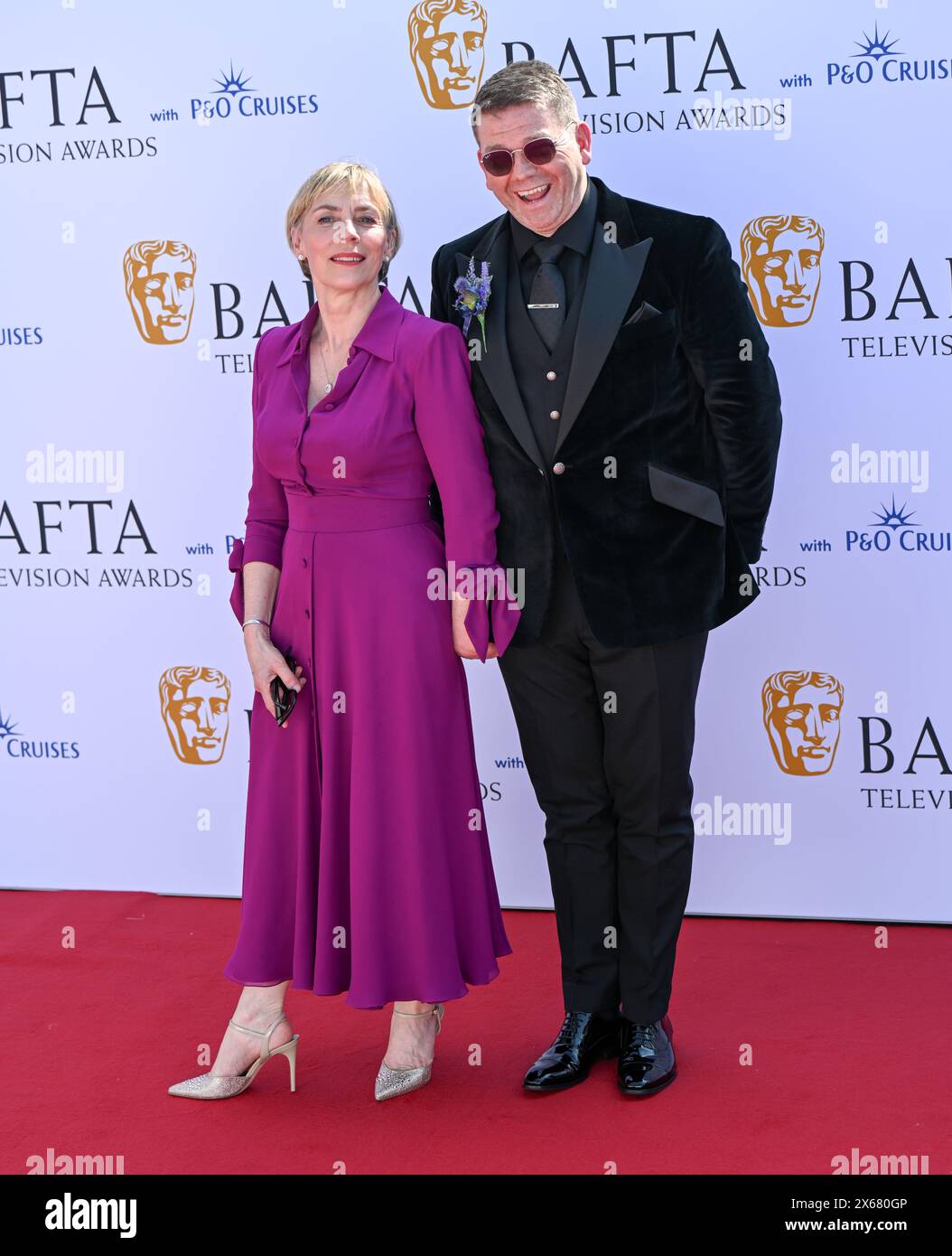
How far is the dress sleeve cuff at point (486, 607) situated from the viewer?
7.80 feet

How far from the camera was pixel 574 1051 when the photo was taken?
2549 millimetres

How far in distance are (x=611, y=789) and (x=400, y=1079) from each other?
67 cm

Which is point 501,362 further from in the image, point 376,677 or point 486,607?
point 376,677

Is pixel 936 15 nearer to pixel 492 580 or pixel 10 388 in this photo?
pixel 492 580

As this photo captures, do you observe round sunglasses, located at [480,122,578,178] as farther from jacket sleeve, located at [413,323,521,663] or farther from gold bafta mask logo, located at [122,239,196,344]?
gold bafta mask logo, located at [122,239,196,344]

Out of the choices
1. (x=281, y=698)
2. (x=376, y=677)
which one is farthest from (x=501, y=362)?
(x=281, y=698)

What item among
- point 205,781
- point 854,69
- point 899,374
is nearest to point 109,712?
point 205,781

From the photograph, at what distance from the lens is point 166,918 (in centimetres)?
361

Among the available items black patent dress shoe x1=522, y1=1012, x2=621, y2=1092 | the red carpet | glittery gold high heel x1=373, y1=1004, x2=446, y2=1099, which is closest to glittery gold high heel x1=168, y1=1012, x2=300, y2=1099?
the red carpet

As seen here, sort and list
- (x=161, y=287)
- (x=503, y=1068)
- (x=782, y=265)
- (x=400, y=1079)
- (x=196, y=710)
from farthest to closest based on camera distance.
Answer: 1. (x=196, y=710)
2. (x=161, y=287)
3. (x=782, y=265)
4. (x=503, y=1068)
5. (x=400, y=1079)

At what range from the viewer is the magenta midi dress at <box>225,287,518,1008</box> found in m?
2.37

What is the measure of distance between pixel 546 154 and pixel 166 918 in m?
2.25

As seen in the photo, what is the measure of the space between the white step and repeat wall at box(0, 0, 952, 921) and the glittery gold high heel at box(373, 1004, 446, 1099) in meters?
1.08

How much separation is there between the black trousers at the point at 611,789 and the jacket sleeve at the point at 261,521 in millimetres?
494
